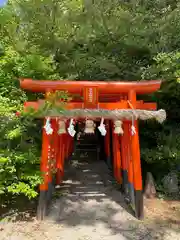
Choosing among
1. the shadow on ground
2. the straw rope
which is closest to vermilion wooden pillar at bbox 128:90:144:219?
the shadow on ground

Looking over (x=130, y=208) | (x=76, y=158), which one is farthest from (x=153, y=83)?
(x=76, y=158)

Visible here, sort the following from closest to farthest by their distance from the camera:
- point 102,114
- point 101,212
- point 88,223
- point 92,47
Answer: point 102,114 → point 88,223 → point 101,212 → point 92,47

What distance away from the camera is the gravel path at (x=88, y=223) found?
242 inches

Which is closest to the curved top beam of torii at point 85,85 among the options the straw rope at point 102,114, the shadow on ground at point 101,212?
the straw rope at point 102,114

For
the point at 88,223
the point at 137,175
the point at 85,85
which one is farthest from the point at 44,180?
the point at 85,85

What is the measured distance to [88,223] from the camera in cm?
675

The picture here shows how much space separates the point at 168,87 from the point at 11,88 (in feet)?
15.5

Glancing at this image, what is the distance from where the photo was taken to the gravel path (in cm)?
614

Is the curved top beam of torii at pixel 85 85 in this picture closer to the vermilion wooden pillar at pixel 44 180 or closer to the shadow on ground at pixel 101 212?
the vermilion wooden pillar at pixel 44 180

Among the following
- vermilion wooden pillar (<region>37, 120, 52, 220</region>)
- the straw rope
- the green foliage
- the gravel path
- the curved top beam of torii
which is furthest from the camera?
the green foliage

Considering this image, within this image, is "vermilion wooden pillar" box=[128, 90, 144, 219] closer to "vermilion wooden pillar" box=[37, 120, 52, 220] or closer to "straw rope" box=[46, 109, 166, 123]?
"straw rope" box=[46, 109, 166, 123]

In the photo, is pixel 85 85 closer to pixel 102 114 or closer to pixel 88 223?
pixel 102 114

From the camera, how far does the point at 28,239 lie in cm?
595

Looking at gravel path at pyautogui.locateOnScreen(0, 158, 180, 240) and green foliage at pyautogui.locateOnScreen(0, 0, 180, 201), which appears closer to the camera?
gravel path at pyautogui.locateOnScreen(0, 158, 180, 240)
